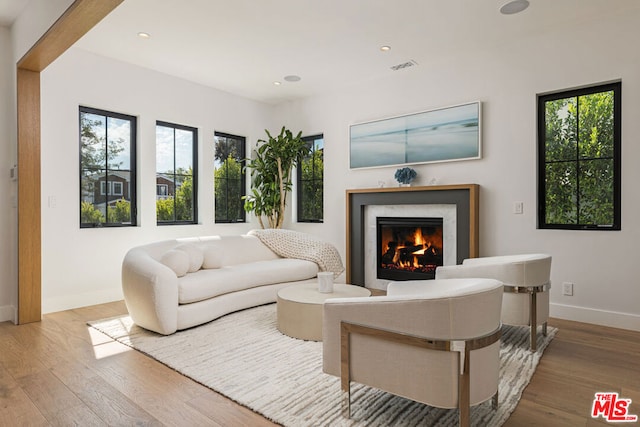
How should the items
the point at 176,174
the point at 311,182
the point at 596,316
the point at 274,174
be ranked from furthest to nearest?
the point at 311,182, the point at 274,174, the point at 176,174, the point at 596,316

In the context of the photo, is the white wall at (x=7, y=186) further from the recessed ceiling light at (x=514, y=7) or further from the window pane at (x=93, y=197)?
the recessed ceiling light at (x=514, y=7)

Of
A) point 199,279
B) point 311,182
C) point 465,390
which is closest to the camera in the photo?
point 465,390

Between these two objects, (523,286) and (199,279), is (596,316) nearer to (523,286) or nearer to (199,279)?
(523,286)

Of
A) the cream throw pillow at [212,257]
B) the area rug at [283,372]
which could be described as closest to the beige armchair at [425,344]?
the area rug at [283,372]

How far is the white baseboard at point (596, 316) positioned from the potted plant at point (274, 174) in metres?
3.60

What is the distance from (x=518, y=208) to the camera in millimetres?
4078

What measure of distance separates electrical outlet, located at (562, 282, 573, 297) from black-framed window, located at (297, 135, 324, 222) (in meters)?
3.15

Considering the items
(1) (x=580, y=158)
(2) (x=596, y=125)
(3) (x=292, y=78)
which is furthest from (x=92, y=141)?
(2) (x=596, y=125)

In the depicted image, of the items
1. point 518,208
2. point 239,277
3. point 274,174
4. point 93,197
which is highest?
point 274,174

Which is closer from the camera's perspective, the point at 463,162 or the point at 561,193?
the point at 561,193

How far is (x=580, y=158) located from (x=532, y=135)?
1.57ft

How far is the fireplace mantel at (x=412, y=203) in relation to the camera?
14.0 feet

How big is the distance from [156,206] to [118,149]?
2.60 feet

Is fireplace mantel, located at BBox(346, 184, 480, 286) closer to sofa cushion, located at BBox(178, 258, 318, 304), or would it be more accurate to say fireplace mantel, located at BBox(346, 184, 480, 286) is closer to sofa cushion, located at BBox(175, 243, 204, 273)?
sofa cushion, located at BBox(178, 258, 318, 304)
